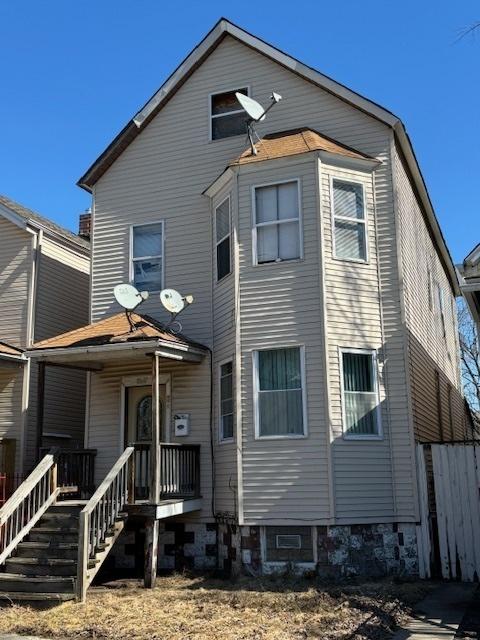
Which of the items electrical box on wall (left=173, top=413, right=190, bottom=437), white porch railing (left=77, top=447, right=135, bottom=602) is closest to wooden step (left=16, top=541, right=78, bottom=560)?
white porch railing (left=77, top=447, right=135, bottom=602)

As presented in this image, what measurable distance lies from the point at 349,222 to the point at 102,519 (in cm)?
694

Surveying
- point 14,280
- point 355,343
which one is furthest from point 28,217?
point 355,343

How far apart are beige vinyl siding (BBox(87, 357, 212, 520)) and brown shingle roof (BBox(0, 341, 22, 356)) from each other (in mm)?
1901

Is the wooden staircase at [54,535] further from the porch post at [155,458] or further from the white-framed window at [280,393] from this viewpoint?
the white-framed window at [280,393]

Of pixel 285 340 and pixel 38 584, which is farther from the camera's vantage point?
pixel 285 340

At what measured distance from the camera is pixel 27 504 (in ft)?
39.9

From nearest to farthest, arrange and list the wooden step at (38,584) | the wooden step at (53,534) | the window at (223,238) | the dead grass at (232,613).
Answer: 1. the dead grass at (232,613)
2. the wooden step at (38,584)
3. the wooden step at (53,534)
4. the window at (223,238)

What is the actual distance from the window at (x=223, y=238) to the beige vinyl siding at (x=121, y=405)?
1.83 metres

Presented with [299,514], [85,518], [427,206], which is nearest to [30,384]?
[85,518]

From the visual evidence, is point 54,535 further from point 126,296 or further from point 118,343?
point 126,296

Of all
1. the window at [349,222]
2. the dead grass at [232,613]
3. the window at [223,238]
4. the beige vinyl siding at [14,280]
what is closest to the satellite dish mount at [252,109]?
the window at [223,238]

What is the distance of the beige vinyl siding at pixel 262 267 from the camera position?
12.0 meters

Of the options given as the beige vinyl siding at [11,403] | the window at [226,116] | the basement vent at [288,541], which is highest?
the window at [226,116]

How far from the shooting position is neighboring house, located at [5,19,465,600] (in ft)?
39.2
